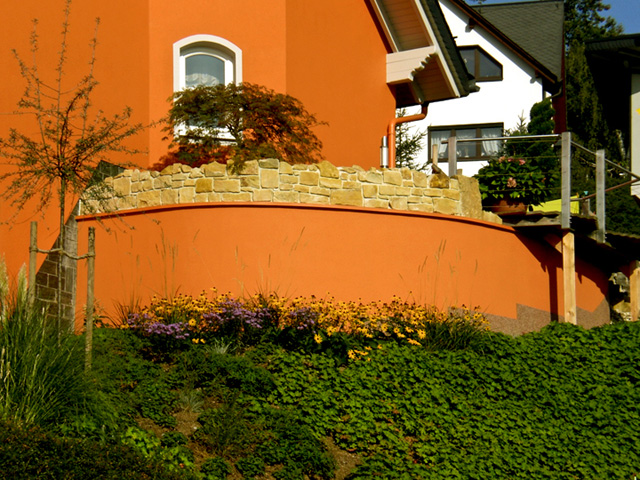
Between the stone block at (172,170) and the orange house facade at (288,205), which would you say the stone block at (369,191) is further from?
the stone block at (172,170)

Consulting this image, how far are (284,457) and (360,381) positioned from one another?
1.64 metres

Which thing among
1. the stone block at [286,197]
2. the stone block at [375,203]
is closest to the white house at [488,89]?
the stone block at [375,203]

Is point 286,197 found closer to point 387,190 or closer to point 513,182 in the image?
point 387,190

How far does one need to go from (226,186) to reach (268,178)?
556 mm

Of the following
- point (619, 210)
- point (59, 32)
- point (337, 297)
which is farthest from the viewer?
point (619, 210)

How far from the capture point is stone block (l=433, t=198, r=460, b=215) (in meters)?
12.2

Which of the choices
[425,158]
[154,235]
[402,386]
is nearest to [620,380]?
[402,386]

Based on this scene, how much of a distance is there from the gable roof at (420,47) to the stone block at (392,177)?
4.83 m

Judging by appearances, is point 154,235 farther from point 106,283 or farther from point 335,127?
point 335,127

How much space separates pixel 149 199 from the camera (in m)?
11.8

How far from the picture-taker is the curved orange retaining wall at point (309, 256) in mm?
11102

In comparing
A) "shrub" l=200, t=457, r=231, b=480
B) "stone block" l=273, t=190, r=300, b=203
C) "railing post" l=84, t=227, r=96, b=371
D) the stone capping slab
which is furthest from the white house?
"shrub" l=200, t=457, r=231, b=480

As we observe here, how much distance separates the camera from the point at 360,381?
9344 mm

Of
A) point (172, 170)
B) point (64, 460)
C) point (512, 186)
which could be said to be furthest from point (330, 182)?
point (64, 460)
